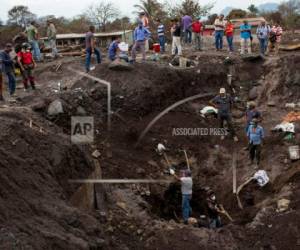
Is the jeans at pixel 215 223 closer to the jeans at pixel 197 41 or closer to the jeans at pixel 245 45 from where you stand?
the jeans at pixel 245 45

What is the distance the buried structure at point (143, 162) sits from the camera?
10.3 m

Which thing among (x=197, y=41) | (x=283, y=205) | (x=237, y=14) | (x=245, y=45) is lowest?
(x=283, y=205)

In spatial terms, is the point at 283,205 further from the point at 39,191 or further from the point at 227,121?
the point at 39,191

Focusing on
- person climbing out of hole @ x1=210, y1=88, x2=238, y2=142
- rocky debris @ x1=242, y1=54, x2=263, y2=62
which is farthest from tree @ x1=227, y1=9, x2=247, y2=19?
person climbing out of hole @ x1=210, y1=88, x2=238, y2=142

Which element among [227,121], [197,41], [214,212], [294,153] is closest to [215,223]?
[214,212]

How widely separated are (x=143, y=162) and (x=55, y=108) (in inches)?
119

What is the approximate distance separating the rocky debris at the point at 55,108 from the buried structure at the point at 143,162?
38 mm

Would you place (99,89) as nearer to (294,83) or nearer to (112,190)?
(112,190)

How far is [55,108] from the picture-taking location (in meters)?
Answer: 15.8

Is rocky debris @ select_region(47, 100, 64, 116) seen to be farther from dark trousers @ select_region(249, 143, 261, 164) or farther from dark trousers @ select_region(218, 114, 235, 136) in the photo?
dark trousers @ select_region(249, 143, 261, 164)

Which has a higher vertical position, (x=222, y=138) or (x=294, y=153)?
(x=294, y=153)

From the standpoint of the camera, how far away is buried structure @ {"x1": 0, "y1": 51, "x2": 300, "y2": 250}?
1032 centimetres

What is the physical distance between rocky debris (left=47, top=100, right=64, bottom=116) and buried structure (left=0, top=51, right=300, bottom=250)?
0.12ft

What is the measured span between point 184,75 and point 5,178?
1169 centimetres
